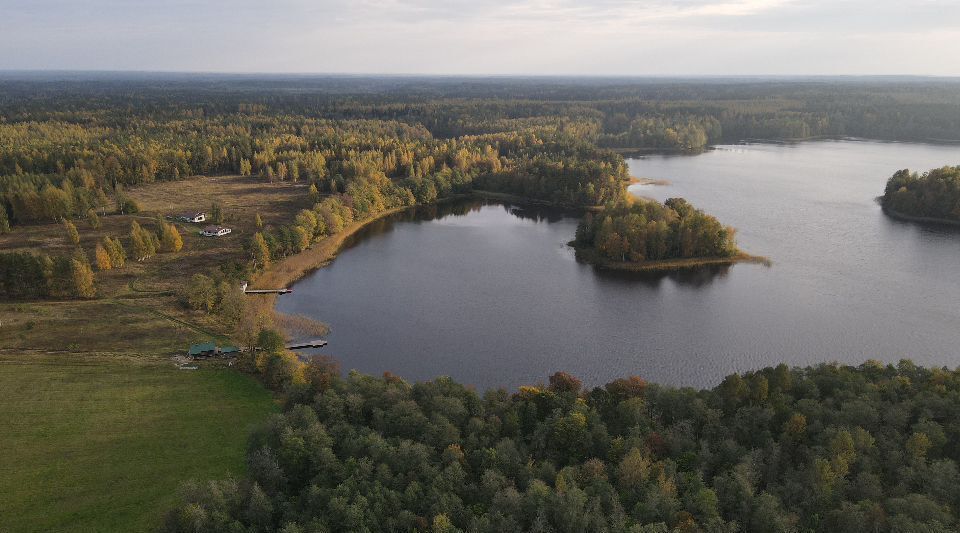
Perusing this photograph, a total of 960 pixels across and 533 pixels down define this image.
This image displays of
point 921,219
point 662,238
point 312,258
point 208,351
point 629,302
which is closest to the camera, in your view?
point 208,351

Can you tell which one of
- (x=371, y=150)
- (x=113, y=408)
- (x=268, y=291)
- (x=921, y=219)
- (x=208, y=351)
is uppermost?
(x=371, y=150)

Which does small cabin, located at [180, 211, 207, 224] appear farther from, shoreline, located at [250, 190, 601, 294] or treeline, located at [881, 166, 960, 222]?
treeline, located at [881, 166, 960, 222]

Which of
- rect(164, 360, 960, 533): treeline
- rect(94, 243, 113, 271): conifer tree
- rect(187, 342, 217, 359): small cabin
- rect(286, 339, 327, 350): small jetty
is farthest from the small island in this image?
rect(94, 243, 113, 271): conifer tree

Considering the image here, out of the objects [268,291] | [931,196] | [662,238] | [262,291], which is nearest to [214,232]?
[262,291]

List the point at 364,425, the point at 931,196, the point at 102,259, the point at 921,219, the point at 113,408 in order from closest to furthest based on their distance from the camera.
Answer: the point at 364,425 < the point at 113,408 < the point at 102,259 < the point at 931,196 < the point at 921,219

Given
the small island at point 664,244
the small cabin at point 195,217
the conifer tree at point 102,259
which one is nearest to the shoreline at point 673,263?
the small island at point 664,244

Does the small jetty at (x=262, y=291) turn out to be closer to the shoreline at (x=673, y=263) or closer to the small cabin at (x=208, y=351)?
the small cabin at (x=208, y=351)

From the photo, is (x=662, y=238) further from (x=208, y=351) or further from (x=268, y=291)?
(x=208, y=351)
